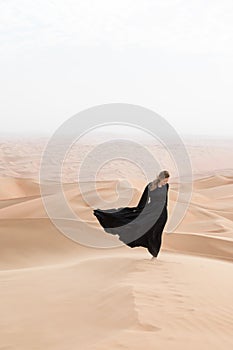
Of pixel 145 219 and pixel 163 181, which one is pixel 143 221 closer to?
pixel 145 219

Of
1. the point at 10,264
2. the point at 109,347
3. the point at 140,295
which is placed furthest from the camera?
the point at 10,264

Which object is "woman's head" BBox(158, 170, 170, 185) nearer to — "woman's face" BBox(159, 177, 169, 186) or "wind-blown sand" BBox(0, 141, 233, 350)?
"woman's face" BBox(159, 177, 169, 186)

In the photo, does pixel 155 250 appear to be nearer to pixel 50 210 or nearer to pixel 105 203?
pixel 50 210

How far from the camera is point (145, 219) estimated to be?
24.5ft

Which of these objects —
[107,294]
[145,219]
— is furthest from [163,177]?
[107,294]

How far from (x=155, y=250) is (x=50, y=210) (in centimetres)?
650

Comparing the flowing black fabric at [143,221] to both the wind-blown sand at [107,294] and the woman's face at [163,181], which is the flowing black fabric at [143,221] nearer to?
the woman's face at [163,181]

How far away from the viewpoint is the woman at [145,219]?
745cm

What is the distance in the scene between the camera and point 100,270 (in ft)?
23.3

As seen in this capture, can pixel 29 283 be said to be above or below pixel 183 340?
below

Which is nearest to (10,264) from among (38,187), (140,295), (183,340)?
(140,295)

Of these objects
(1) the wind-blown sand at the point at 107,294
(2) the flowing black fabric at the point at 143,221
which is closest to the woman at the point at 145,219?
(2) the flowing black fabric at the point at 143,221

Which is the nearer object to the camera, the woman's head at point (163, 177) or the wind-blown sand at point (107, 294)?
the wind-blown sand at point (107, 294)

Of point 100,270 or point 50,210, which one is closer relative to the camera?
point 100,270
